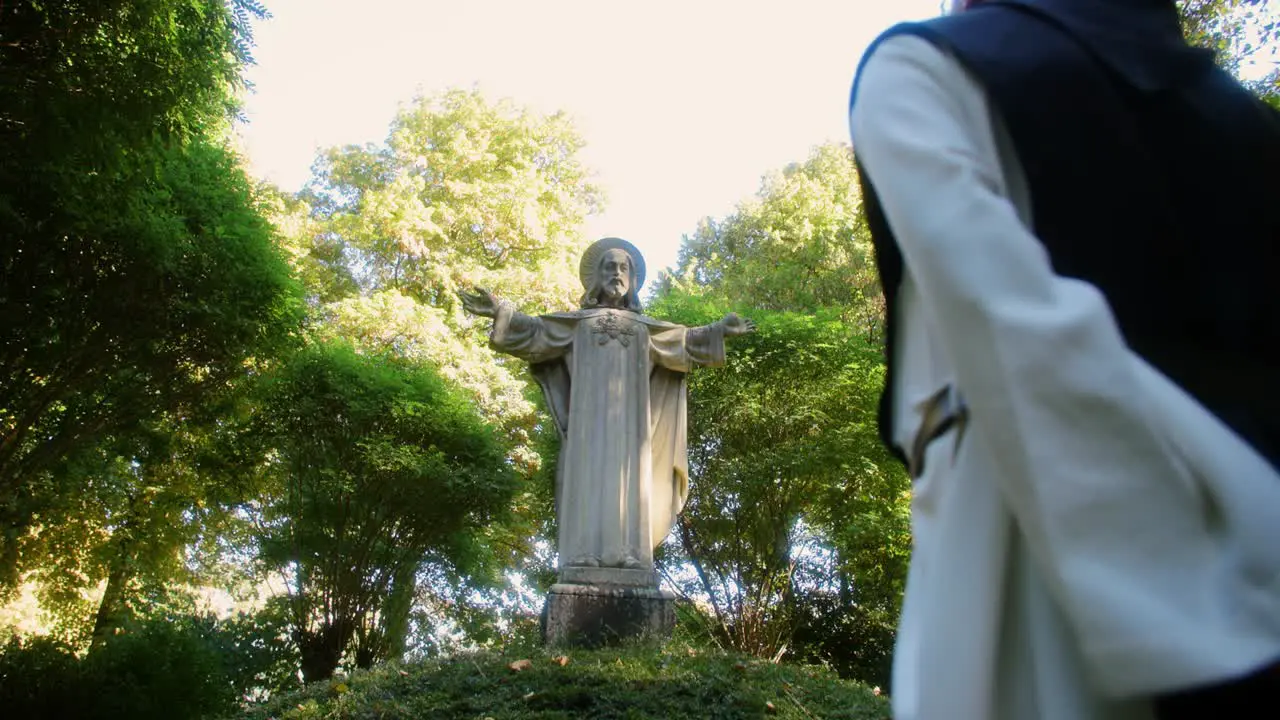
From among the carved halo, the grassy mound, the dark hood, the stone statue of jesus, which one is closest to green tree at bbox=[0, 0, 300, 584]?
the stone statue of jesus

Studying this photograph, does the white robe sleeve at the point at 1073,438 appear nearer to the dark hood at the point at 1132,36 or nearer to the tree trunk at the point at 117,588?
the dark hood at the point at 1132,36

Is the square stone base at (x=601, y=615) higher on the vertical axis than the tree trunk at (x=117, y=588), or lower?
lower

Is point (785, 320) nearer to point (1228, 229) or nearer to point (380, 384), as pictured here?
point (380, 384)

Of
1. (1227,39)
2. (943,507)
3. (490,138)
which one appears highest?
(490,138)

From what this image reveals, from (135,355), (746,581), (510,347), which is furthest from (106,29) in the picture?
(746,581)

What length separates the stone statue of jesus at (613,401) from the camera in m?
7.56

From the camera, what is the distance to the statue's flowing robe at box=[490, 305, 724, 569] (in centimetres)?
755

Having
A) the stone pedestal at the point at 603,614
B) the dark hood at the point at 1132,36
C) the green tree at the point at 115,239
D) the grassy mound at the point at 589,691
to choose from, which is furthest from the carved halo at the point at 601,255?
the dark hood at the point at 1132,36

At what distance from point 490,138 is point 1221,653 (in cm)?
2386

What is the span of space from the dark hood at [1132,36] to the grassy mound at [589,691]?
432 centimetres

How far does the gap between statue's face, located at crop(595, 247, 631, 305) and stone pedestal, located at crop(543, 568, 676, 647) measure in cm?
280

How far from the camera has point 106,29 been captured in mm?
6273

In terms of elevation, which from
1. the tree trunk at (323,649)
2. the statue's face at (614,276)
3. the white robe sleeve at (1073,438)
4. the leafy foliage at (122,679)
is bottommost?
the white robe sleeve at (1073,438)

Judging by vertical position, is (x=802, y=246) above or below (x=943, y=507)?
above
